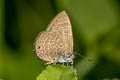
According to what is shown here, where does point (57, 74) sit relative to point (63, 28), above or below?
below

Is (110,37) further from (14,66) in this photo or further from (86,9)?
(14,66)

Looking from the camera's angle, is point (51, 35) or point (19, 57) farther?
point (19, 57)

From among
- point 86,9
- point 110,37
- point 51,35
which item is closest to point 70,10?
point 86,9

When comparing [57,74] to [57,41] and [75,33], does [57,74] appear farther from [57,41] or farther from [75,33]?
[75,33]

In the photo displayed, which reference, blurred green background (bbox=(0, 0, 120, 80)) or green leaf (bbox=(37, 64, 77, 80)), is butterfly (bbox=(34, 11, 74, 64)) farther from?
blurred green background (bbox=(0, 0, 120, 80))

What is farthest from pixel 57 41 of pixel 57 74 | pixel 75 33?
pixel 75 33

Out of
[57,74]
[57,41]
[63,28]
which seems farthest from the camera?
[57,41]
